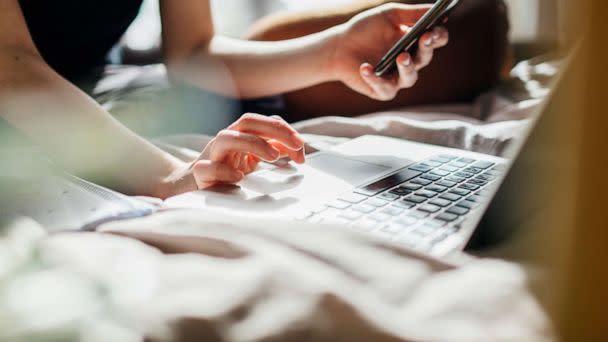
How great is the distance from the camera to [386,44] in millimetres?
747

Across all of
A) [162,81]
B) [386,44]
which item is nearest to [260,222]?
[386,44]

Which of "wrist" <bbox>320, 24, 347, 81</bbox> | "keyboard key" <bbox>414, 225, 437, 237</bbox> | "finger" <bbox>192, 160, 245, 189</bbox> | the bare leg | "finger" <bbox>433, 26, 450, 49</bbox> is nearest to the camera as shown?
"keyboard key" <bbox>414, 225, 437, 237</bbox>

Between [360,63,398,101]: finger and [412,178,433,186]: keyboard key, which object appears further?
[360,63,398,101]: finger

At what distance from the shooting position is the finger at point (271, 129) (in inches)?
20.4

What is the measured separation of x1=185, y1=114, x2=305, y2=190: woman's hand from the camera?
1.63ft

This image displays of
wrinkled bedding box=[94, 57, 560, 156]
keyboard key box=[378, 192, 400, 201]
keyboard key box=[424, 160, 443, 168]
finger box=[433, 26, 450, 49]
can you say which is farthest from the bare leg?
keyboard key box=[378, 192, 400, 201]

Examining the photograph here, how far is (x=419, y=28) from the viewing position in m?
0.61

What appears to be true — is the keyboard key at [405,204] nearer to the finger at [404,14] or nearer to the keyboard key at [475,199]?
the keyboard key at [475,199]

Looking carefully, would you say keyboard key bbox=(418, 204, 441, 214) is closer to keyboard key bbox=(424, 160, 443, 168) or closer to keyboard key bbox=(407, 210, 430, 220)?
keyboard key bbox=(407, 210, 430, 220)

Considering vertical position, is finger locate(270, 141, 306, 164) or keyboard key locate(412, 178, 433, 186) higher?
finger locate(270, 141, 306, 164)

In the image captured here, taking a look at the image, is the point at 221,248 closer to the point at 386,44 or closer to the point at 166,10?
the point at 386,44

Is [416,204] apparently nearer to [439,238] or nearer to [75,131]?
[439,238]

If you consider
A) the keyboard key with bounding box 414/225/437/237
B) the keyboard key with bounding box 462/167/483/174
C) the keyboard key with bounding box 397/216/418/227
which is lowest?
the keyboard key with bounding box 462/167/483/174

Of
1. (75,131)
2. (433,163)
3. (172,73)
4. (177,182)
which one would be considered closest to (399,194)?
(433,163)
